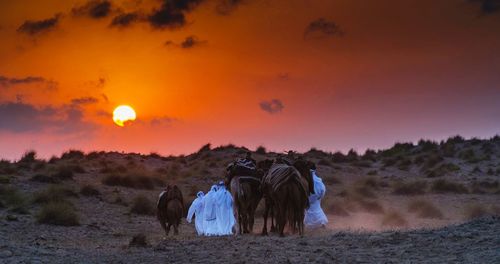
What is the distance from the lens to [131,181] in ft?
123

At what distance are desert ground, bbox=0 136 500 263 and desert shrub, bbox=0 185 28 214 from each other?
5cm

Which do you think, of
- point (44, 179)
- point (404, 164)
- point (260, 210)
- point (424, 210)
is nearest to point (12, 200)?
point (44, 179)

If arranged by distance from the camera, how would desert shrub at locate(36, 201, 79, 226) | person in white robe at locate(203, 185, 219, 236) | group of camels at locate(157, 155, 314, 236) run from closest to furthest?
group of camels at locate(157, 155, 314, 236) → person in white robe at locate(203, 185, 219, 236) → desert shrub at locate(36, 201, 79, 226)

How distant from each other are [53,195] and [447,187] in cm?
2310

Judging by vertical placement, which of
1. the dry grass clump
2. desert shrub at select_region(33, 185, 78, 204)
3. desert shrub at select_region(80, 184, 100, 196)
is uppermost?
desert shrub at select_region(80, 184, 100, 196)

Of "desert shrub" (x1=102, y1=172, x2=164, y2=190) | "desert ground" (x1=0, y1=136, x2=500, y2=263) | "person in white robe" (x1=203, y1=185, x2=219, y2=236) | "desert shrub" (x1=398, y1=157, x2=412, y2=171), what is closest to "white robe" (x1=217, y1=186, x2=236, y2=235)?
"person in white robe" (x1=203, y1=185, x2=219, y2=236)

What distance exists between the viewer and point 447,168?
51031mm

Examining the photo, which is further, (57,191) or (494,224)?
(57,191)

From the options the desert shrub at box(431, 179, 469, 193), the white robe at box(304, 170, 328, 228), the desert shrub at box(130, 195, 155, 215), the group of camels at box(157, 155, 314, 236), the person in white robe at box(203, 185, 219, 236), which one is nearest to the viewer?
the group of camels at box(157, 155, 314, 236)

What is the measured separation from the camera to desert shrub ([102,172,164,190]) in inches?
1449

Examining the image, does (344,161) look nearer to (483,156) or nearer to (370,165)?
(370,165)

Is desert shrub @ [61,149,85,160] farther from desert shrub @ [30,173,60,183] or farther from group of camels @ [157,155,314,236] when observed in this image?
group of camels @ [157,155,314,236]

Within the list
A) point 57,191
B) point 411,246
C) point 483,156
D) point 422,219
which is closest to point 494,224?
point 411,246

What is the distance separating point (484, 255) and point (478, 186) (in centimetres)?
3069
